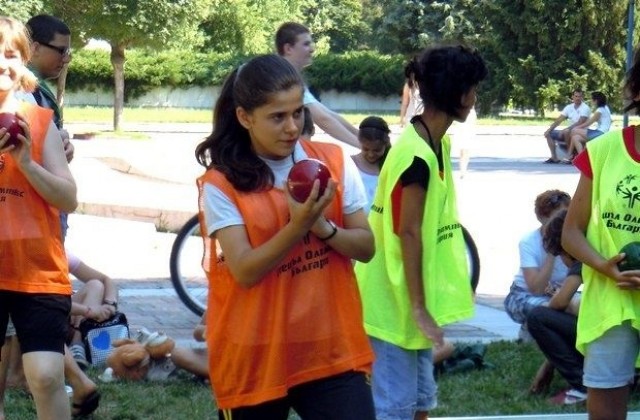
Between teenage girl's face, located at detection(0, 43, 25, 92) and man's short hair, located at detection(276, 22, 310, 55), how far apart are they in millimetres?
3324

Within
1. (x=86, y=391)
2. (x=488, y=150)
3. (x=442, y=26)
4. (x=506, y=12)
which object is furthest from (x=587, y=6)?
(x=86, y=391)

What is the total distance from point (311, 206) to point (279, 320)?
0.44 metres

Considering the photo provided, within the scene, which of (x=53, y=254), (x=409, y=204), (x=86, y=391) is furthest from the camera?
(x=86, y=391)

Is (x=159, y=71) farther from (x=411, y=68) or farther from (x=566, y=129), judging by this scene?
(x=411, y=68)

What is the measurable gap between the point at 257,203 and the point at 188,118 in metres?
41.8

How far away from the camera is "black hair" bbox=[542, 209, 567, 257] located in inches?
254

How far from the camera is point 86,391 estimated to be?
568 centimetres

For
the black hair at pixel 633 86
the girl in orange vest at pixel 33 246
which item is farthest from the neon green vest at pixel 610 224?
the girl in orange vest at pixel 33 246

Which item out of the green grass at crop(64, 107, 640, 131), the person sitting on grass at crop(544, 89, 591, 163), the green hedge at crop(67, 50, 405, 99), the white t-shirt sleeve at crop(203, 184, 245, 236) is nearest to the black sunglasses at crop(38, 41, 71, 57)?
the white t-shirt sleeve at crop(203, 184, 245, 236)

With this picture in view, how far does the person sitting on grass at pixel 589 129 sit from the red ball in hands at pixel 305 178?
2205 centimetres

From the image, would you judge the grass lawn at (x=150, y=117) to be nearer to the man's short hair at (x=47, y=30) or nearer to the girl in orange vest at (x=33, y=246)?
the man's short hair at (x=47, y=30)

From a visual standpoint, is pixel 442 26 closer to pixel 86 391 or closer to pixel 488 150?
pixel 488 150

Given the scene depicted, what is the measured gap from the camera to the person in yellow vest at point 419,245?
4.20m

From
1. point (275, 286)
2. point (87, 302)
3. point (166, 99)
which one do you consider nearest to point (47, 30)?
point (87, 302)
